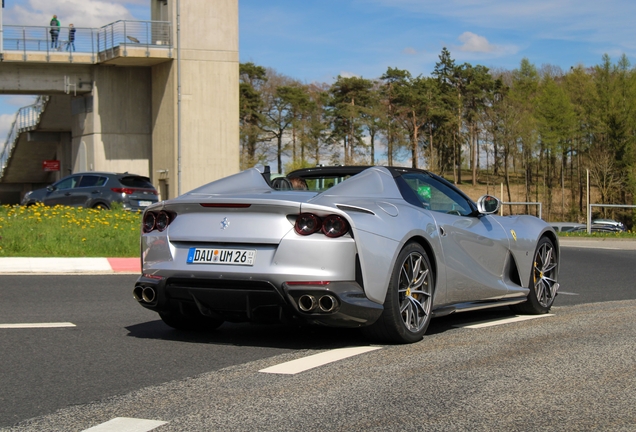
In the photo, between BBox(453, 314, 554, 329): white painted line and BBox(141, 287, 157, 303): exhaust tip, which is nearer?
BBox(141, 287, 157, 303): exhaust tip

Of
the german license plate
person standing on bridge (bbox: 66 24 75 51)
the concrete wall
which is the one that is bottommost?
the german license plate

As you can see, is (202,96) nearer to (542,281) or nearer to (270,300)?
(542,281)

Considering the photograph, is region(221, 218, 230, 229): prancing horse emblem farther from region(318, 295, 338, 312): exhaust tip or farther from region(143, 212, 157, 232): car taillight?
region(318, 295, 338, 312): exhaust tip

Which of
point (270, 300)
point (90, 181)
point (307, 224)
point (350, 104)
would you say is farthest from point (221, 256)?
point (350, 104)

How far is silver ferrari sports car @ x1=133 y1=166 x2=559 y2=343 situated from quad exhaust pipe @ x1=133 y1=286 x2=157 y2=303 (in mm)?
11

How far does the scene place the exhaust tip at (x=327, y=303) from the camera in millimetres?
5598

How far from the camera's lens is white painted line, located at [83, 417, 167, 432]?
3.81m

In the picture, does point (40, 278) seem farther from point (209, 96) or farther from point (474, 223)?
point (209, 96)

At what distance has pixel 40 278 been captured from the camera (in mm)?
11281

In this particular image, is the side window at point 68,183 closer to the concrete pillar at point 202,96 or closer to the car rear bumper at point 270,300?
the concrete pillar at point 202,96

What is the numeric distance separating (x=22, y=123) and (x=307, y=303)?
5647 cm

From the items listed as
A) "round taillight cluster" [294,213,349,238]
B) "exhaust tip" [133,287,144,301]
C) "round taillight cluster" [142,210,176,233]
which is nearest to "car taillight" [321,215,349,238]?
"round taillight cluster" [294,213,349,238]

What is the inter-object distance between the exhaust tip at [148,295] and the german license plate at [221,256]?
0.37 m

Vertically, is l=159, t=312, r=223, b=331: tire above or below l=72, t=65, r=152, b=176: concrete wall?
below
